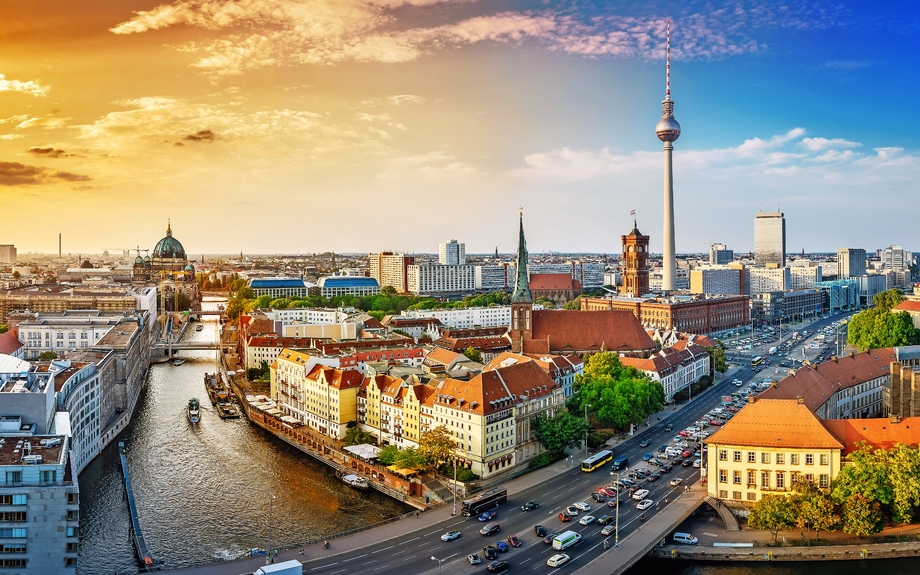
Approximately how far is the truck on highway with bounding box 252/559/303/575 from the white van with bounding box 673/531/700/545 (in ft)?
66.9

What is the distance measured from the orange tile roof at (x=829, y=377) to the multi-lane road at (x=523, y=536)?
901 centimetres

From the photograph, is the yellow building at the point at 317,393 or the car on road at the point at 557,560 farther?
the yellow building at the point at 317,393

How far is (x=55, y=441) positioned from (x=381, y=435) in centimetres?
2716

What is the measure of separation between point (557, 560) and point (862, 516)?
17017 mm

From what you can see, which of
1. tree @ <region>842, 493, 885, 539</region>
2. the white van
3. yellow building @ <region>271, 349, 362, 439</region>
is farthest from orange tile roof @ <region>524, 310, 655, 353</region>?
tree @ <region>842, 493, 885, 539</region>

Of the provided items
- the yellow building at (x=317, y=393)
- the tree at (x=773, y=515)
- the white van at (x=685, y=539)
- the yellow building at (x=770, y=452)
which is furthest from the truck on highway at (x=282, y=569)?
the yellow building at (x=317, y=393)

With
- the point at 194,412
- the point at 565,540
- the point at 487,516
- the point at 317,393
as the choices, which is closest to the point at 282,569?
the point at 487,516

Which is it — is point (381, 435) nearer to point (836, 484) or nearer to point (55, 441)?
point (55, 441)

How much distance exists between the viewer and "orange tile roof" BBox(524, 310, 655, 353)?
282ft

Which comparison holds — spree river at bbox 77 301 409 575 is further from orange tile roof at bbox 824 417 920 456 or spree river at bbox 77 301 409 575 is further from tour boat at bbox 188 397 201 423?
orange tile roof at bbox 824 417 920 456

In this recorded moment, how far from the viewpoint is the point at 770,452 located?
42531mm

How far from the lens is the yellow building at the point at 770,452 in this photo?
41531mm

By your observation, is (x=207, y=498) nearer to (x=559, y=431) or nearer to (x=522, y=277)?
(x=559, y=431)

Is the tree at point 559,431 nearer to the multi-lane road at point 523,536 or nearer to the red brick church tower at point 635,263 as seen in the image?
the multi-lane road at point 523,536
